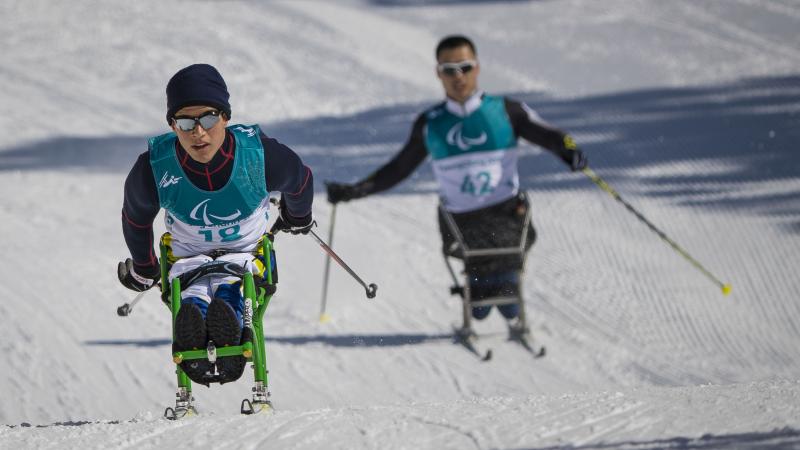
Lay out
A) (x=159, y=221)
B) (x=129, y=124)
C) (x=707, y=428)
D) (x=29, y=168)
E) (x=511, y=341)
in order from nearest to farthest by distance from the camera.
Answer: (x=707, y=428)
(x=511, y=341)
(x=159, y=221)
(x=29, y=168)
(x=129, y=124)

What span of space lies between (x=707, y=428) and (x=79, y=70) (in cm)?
1267

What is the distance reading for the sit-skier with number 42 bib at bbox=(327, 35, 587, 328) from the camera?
24.3ft

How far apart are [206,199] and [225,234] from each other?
0.77 ft

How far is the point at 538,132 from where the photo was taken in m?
7.46

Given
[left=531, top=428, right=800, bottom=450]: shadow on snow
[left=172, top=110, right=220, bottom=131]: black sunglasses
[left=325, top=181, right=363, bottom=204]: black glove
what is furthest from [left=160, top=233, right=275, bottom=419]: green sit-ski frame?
[left=325, top=181, right=363, bottom=204]: black glove

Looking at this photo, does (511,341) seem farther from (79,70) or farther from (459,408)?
(79,70)

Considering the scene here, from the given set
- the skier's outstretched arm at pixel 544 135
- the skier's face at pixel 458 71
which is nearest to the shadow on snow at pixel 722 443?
the skier's outstretched arm at pixel 544 135

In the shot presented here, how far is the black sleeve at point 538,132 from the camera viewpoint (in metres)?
7.36

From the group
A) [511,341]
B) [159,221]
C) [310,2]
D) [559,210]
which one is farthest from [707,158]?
[310,2]

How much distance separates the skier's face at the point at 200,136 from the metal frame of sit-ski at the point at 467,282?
3241 mm

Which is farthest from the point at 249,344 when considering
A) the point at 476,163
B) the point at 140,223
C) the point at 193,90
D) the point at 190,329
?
the point at 476,163

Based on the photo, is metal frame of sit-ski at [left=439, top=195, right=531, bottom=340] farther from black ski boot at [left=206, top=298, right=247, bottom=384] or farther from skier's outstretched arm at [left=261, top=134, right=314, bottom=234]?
black ski boot at [left=206, top=298, right=247, bottom=384]

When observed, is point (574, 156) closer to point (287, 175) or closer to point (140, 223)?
point (287, 175)

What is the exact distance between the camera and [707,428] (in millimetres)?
4375
